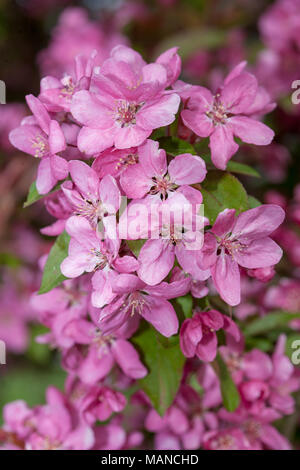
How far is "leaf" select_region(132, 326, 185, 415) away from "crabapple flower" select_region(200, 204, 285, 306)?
0.22 metres

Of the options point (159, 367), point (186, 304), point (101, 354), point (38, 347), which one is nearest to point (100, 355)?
point (101, 354)

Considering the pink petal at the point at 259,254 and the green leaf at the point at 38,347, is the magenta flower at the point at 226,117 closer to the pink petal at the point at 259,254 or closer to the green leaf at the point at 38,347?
the pink petal at the point at 259,254

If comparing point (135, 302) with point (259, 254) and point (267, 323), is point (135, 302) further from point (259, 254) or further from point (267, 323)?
point (267, 323)

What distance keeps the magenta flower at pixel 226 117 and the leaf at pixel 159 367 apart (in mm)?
384

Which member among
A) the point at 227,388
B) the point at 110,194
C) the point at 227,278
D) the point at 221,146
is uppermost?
the point at 221,146

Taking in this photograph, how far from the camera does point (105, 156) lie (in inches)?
38.0

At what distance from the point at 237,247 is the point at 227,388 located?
38 centimetres

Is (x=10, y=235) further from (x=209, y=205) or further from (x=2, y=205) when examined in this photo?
(x=209, y=205)

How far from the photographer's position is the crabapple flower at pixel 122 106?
95cm

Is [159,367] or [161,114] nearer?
[161,114]

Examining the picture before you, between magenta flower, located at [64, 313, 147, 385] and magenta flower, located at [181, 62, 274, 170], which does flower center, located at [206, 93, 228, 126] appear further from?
magenta flower, located at [64, 313, 147, 385]

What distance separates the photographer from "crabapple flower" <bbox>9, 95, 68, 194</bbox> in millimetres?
983

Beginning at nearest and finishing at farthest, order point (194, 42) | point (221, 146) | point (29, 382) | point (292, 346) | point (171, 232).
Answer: point (171, 232), point (221, 146), point (292, 346), point (194, 42), point (29, 382)

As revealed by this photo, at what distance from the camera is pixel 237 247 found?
0.99 m
